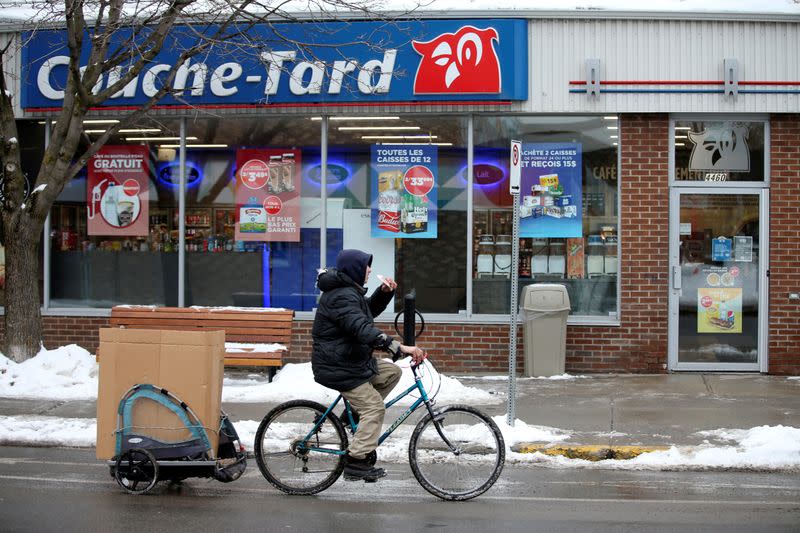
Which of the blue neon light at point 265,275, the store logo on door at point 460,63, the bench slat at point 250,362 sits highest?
the store logo on door at point 460,63

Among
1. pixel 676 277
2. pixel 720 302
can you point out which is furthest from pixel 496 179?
pixel 720 302

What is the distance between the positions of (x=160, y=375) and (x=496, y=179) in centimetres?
713

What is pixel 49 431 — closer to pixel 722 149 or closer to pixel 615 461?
pixel 615 461

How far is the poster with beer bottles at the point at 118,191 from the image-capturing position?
1352 centimetres

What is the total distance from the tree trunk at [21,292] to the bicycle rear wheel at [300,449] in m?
5.99

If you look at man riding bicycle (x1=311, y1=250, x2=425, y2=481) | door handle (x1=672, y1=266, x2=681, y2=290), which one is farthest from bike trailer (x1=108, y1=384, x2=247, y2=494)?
door handle (x1=672, y1=266, x2=681, y2=290)

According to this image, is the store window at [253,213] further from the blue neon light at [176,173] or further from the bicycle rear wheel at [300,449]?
the bicycle rear wheel at [300,449]

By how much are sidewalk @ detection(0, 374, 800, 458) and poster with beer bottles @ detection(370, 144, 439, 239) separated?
224 cm

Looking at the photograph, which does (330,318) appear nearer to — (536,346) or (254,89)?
(536,346)

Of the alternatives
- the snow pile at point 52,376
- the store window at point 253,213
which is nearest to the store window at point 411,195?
the store window at point 253,213

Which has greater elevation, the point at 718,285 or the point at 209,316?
the point at 718,285

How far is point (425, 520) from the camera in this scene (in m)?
6.22

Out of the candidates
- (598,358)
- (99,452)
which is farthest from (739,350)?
(99,452)

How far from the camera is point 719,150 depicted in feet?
41.0
